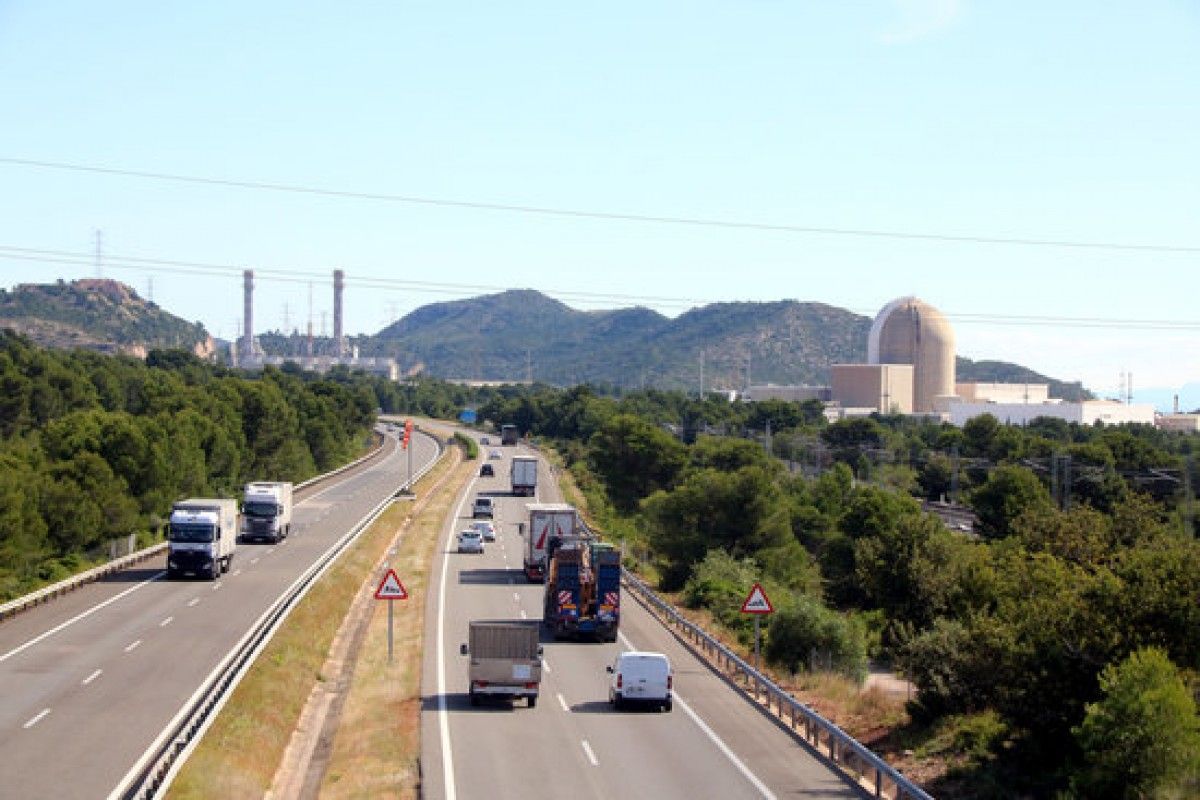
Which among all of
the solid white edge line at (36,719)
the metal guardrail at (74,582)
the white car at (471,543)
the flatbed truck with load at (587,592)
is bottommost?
the white car at (471,543)

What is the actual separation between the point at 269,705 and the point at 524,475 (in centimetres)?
7370

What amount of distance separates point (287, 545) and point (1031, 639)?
48.3 m

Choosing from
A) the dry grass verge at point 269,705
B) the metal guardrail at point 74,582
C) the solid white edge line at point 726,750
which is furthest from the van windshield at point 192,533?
the solid white edge line at point 726,750

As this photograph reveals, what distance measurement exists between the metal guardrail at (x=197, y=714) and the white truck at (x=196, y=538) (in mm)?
5151

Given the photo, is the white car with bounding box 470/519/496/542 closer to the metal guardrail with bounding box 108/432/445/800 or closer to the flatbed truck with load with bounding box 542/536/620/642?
the metal guardrail with bounding box 108/432/445/800

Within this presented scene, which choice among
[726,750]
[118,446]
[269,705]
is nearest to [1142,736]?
[726,750]

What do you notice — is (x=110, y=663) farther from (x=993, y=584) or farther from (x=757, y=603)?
(x=993, y=584)

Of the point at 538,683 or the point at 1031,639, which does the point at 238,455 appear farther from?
the point at 1031,639

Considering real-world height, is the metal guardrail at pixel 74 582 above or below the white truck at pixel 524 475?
below

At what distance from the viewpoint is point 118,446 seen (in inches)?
2675

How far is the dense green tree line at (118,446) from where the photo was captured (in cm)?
5606

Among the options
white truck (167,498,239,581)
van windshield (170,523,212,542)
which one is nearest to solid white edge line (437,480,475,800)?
white truck (167,498,239,581)

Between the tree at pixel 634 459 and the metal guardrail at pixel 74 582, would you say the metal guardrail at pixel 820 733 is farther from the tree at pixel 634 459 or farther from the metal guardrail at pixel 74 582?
the tree at pixel 634 459

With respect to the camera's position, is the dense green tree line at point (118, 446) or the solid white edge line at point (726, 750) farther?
the dense green tree line at point (118, 446)
